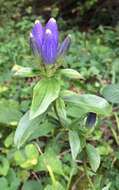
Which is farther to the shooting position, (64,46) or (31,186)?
(31,186)

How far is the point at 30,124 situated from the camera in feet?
2.76

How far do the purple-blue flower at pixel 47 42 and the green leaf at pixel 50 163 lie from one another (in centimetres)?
62

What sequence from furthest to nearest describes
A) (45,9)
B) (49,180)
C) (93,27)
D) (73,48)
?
(45,9) < (93,27) < (73,48) < (49,180)

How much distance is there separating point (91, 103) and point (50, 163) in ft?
1.79

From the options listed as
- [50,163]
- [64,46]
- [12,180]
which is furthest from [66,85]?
[64,46]

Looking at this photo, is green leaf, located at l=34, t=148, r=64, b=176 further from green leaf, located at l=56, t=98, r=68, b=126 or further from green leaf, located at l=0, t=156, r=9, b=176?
green leaf, located at l=56, t=98, r=68, b=126

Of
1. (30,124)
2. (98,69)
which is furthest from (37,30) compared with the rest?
(98,69)

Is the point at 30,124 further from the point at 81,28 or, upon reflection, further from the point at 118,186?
the point at 81,28

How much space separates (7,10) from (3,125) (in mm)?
2375

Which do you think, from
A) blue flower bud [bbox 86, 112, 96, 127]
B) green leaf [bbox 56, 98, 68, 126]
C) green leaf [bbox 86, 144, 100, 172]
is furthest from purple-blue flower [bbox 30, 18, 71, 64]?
green leaf [bbox 86, 144, 100, 172]

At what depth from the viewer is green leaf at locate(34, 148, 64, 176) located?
1.18 metres

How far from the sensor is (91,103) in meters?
0.80

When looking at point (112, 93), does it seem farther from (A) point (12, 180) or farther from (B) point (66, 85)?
(B) point (66, 85)

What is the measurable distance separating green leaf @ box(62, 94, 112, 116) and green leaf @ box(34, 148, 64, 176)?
48 cm
